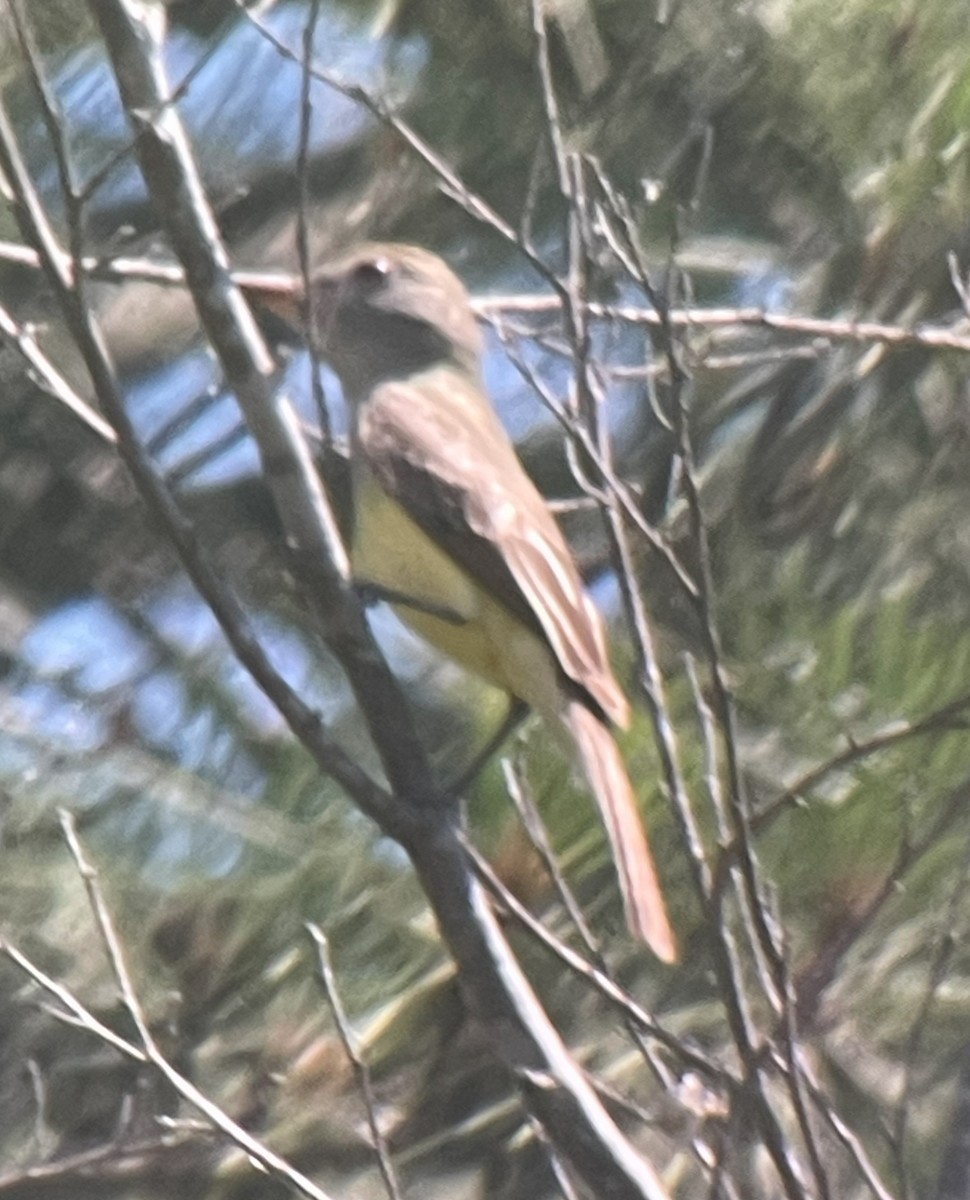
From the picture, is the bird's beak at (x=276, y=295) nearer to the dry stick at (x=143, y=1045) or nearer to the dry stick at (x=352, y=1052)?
the dry stick at (x=143, y=1045)

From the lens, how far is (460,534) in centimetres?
246

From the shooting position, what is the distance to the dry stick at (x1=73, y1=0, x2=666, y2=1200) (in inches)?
72.0

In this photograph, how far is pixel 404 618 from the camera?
2.44m

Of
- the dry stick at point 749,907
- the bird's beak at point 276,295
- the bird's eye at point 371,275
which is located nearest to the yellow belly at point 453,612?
the bird's beak at point 276,295

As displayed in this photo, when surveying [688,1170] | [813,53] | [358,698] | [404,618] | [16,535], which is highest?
[813,53]

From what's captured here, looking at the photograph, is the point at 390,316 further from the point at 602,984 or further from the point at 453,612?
the point at 602,984

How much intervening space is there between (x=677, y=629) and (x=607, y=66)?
2.60 feet

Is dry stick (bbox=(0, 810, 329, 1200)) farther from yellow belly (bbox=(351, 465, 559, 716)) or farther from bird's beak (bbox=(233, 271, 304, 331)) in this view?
bird's beak (bbox=(233, 271, 304, 331))

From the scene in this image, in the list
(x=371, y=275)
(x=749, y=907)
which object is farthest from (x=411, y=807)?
(x=371, y=275)

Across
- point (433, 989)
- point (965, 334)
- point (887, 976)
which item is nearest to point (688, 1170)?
point (887, 976)

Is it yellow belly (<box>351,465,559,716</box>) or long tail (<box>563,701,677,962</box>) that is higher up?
yellow belly (<box>351,465,559,716</box>)

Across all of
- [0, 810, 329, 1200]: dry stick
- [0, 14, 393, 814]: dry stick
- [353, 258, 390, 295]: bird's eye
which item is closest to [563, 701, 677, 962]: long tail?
[0, 14, 393, 814]: dry stick

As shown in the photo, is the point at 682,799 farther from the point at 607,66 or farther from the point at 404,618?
the point at 607,66

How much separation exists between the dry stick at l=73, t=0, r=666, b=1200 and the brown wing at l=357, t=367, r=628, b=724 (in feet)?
0.89
